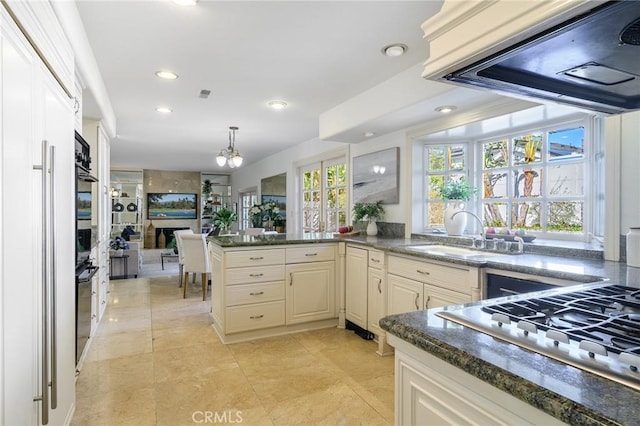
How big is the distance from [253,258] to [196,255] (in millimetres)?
1837

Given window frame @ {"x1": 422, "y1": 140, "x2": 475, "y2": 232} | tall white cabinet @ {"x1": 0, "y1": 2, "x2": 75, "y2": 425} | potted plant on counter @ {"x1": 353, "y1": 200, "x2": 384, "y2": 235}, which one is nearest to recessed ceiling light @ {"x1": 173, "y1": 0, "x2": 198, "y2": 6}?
tall white cabinet @ {"x1": 0, "y1": 2, "x2": 75, "y2": 425}

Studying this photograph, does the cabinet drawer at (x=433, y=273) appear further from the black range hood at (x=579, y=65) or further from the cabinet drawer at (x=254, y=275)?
the black range hood at (x=579, y=65)

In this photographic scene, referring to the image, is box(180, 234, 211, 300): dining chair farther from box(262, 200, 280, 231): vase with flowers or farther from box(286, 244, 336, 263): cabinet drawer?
box(262, 200, 280, 231): vase with flowers

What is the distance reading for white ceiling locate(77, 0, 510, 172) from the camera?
2.01m

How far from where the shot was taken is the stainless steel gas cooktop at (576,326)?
2.21ft

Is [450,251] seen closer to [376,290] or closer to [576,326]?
[376,290]

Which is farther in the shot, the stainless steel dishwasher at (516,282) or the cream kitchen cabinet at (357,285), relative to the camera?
the cream kitchen cabinet at (357,285)

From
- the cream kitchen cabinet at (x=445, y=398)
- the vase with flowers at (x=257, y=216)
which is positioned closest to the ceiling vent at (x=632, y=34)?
the cream kitchen cabinet at (x=445, y=398)

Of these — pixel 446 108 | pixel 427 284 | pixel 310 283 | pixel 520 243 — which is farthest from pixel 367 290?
pixel 446 108

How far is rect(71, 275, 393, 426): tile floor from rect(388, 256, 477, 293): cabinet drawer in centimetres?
72

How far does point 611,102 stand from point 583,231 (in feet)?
5.43

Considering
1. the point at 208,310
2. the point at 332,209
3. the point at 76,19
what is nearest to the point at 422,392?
the point at 76,19

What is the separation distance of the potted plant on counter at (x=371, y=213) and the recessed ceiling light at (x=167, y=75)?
7.47 feet

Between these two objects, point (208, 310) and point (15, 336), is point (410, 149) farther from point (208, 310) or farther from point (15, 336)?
point (15, 336)
